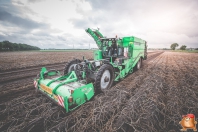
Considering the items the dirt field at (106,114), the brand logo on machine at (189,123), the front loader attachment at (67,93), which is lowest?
the dirt field at (106,114)

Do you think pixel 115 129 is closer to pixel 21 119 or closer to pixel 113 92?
pixel 113 92

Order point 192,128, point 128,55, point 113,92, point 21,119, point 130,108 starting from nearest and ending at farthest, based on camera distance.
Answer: point 192,128 → point 21,119 → point 130,108 → point 113,92 → point 128,55

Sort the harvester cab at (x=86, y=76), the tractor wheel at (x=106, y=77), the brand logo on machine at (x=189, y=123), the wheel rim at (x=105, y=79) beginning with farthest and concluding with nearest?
the wheel rim at (x=105, y=79)
the tractor wheel at (x=106, y=77)
the harvester cab at (x=86, y=76)
the brand logo on machine at (x=189, y=123)

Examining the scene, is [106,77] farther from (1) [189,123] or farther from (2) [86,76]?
(1) [189,123]

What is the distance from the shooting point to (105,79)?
399 cm

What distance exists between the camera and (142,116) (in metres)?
2.54

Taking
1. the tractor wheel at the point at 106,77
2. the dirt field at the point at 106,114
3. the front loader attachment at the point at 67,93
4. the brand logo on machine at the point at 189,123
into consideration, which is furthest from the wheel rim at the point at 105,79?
the brand logo on machine at the point at 189,123

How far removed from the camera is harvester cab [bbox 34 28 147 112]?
278 centimetres

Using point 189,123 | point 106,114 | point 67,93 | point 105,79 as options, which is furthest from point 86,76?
point 189,123

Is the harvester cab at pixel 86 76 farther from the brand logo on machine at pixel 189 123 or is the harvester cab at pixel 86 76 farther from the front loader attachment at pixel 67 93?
the brand logo on machine at pixel 189 123

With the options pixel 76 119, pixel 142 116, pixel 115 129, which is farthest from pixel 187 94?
pixel 76 119

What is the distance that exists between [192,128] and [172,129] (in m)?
0.37

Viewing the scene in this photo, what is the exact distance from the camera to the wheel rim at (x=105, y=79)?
3.95 m

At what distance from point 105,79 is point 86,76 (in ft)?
2.95
